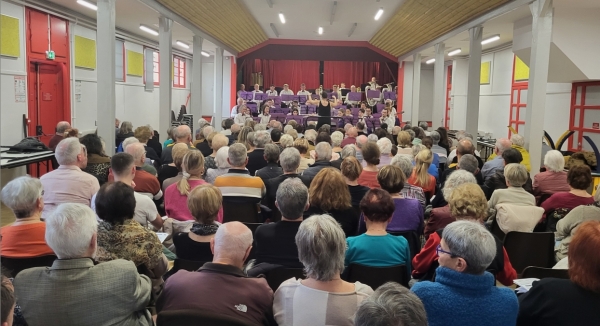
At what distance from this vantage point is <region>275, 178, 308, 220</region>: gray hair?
3.35 metres

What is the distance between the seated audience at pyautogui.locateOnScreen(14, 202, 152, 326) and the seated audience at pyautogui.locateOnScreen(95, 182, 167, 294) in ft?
1.28

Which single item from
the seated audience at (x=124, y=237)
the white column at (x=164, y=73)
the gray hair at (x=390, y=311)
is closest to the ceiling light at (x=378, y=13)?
the white column at (x=164, y=73)

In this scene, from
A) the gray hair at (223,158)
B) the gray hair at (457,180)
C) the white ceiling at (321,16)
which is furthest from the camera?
the white ceiling at (321,16)

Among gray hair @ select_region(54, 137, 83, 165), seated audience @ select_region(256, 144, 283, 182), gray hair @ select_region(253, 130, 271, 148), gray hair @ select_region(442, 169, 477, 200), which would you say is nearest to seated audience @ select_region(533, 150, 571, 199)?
gray hair @ select_region(442, 169, 477, 200)

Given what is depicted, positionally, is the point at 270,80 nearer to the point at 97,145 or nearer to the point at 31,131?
the point at 31,131

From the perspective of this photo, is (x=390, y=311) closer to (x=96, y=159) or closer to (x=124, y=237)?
(x=124, y=237)

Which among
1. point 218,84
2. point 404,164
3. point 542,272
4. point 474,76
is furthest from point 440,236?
point 218,84

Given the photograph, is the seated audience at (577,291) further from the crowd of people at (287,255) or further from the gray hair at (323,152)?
the gray hair at (323,152)

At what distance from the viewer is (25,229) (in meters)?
3.04

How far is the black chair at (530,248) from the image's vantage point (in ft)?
13.0

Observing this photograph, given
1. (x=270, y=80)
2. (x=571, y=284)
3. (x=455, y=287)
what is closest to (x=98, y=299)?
(x=455, y=287)

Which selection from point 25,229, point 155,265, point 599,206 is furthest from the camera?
point 599,206

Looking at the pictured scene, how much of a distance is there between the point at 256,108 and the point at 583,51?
448 inches

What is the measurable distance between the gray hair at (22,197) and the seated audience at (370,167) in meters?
3.24
